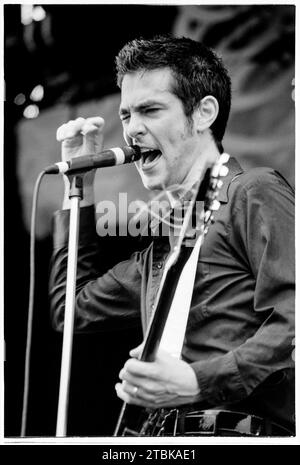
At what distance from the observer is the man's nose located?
2.61 m

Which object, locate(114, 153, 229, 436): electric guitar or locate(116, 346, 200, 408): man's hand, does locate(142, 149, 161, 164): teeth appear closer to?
locate(114, 153, 229, 436): electric guitar

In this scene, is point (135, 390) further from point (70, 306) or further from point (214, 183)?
point (214, 183)

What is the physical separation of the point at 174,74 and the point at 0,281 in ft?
3.09

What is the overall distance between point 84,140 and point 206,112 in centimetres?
43

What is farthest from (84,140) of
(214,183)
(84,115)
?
(214,183)

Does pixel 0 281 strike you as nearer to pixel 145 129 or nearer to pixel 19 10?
pixel 145 129

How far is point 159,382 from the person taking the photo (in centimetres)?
232

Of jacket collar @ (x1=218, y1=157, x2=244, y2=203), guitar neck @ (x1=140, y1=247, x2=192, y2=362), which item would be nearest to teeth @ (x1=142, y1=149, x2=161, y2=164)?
jacket collar @ (x1=218, y1=157, x2=244, y2=203)

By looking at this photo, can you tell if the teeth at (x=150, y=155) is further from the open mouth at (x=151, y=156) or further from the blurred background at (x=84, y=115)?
the blurred background at (x=84, y=115)

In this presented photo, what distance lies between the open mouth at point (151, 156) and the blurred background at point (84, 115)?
129mm

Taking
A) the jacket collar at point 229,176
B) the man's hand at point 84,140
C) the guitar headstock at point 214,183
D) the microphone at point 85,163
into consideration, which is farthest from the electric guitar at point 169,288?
the man's hand at point 84,140

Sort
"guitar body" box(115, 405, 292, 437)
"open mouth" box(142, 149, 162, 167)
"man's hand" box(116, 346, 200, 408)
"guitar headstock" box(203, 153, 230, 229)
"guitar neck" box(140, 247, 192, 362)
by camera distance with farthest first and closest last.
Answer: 1. "open mouth" box(142, 149, 162, 167)
2. "guitar body" box(115, 405, 292, 437)
3. "man's hand" box(116, 346, 200, 408)
4. "guitar neck" box(140, 247, 192, 362)
5. "guitar headstock" box(203, 153, 230, 229)

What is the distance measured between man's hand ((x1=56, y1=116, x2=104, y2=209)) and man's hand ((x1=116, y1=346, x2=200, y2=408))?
639 millimetres

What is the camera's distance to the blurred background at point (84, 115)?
104 inches
